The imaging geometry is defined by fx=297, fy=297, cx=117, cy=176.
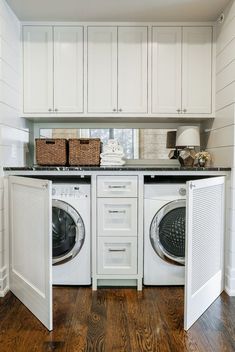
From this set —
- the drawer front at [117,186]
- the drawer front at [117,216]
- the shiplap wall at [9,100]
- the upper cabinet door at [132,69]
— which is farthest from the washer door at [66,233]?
the upper cabinet door at [132,69]

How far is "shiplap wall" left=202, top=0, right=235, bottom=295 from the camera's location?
2332mm

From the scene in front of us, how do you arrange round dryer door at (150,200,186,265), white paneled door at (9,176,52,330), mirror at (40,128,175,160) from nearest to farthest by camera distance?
white paneled door at (9,176,52,330) → round dryer door at (150,200,186,265) → mirror at (40,128,175,160)

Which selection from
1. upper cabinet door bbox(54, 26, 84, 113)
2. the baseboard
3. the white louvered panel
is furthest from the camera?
upper cabinet door bbox(54, 26, 84, 113)

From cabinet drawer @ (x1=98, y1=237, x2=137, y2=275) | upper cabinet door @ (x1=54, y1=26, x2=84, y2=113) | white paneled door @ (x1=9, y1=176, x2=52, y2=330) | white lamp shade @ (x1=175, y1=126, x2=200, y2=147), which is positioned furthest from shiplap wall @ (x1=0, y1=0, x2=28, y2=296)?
white lamp shade @ (x1=175, y1=126, x2=200, y2=147)

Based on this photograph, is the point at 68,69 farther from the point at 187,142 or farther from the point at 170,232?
the point at 170,232

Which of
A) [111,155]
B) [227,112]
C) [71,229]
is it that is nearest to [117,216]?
[71,229]

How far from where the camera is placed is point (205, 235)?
6.63 ft

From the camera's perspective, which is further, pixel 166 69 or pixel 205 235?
pixel 166 69

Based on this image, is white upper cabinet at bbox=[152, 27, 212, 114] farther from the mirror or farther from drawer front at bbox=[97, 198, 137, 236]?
drawer front at bbox=[97, 198, 137, 236]

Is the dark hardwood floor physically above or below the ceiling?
below

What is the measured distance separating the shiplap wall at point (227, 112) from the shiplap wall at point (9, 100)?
70.3 inches

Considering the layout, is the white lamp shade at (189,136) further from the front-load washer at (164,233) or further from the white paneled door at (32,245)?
the white paneled door at (32,245)

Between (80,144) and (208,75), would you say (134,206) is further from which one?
(208,75)

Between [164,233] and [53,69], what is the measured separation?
176cm
